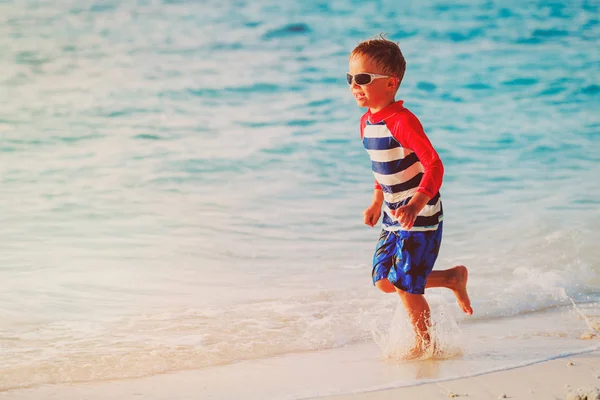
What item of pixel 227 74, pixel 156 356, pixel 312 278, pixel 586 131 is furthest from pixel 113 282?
pixel 227 74

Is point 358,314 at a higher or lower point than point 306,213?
higher

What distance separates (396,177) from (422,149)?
0.20 metres

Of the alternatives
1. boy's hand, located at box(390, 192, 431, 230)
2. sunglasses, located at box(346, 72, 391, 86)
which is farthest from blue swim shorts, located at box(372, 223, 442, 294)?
sunglasses, located at box(346, 72, 391, 86)

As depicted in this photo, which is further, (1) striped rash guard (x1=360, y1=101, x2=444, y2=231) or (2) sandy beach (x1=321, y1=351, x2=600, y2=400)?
(1) striped rash guard (x1=360, y1=101, x2=444, y2=231)

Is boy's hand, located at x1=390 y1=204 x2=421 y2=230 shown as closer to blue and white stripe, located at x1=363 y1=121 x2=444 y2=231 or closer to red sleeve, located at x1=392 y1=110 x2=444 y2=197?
red sleeve, located at x1=392 y1=110 x2=444 y2=197

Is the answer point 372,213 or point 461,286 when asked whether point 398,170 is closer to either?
point 372,213

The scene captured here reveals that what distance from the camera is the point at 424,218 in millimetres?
3338

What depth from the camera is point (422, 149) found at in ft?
10.5

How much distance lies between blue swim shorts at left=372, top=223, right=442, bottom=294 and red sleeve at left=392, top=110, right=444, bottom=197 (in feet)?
0.70

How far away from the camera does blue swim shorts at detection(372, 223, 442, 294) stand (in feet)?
10.9

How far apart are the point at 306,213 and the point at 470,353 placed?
3.69 metres

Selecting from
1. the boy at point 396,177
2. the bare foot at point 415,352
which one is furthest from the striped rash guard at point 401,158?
the bare foot at point 415,352

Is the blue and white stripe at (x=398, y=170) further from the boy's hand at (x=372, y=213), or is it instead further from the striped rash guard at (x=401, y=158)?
the boy's hand at (x=372, y=213)

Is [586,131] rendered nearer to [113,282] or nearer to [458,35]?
[458,35]
